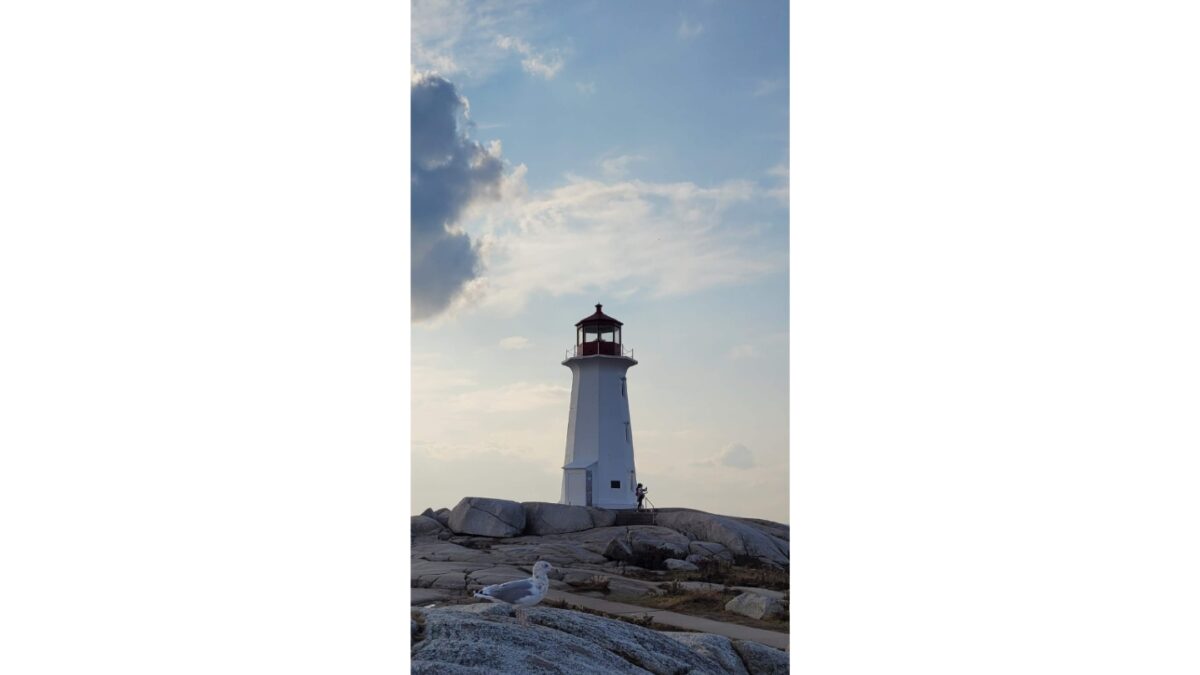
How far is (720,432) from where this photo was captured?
6402 millimetres

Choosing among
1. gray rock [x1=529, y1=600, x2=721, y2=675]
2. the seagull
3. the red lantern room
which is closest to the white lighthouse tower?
the red lantern room

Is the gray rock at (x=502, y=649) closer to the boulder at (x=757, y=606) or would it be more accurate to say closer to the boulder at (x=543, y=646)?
the boulder at (x=543, y=646)

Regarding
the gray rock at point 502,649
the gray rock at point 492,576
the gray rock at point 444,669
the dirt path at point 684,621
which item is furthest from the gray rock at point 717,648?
the gray rock at point 444,669

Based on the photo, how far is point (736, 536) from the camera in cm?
811

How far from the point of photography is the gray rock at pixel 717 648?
5.38 meters

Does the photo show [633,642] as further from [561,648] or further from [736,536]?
[736,536]

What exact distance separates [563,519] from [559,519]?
3cm

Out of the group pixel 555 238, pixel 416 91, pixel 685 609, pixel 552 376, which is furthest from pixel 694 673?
pixel 416 91

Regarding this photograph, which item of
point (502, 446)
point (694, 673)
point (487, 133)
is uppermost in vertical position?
point (487, 133)

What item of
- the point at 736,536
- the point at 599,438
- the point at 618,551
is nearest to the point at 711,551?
the point at 736,536

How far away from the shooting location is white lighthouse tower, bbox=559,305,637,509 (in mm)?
6203

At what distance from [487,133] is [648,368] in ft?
5.80

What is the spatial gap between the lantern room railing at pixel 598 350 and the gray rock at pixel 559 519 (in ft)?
5.08

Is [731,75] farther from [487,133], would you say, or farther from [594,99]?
[487,133]
